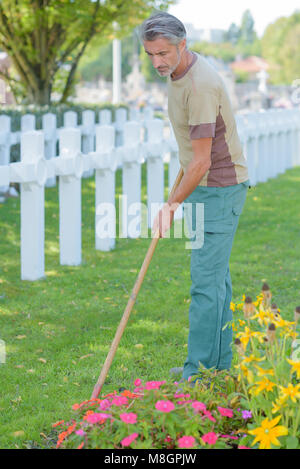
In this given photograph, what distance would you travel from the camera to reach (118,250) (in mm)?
6738

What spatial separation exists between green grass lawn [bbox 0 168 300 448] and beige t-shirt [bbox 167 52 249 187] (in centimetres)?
120

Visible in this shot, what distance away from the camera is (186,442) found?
2.38 m

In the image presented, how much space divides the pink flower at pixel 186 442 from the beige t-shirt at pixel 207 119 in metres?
1.37

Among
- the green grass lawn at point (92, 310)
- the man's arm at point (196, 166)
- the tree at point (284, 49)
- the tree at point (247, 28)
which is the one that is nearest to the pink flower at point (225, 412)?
the green grass lawn at point (92, 310)

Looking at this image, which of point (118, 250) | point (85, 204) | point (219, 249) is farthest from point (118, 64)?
point (219, 249)

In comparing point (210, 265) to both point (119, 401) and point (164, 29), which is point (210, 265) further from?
point (164, 29)

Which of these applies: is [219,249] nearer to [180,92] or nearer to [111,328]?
[180,92]

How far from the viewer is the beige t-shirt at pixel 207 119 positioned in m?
3.14

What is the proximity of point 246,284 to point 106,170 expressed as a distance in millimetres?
1780

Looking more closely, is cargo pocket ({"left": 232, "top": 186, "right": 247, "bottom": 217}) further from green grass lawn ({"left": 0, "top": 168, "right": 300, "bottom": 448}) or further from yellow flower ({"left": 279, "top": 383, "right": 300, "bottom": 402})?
yellow flower ({"left": 279, "top": 383, "right": 300, "bottom": 402})

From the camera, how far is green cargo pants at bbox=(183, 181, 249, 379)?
3418 millimetres

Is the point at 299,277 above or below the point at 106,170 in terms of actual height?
below

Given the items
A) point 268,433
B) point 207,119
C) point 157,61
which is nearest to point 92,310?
point 207,119

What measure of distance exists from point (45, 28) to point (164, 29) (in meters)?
8.98
